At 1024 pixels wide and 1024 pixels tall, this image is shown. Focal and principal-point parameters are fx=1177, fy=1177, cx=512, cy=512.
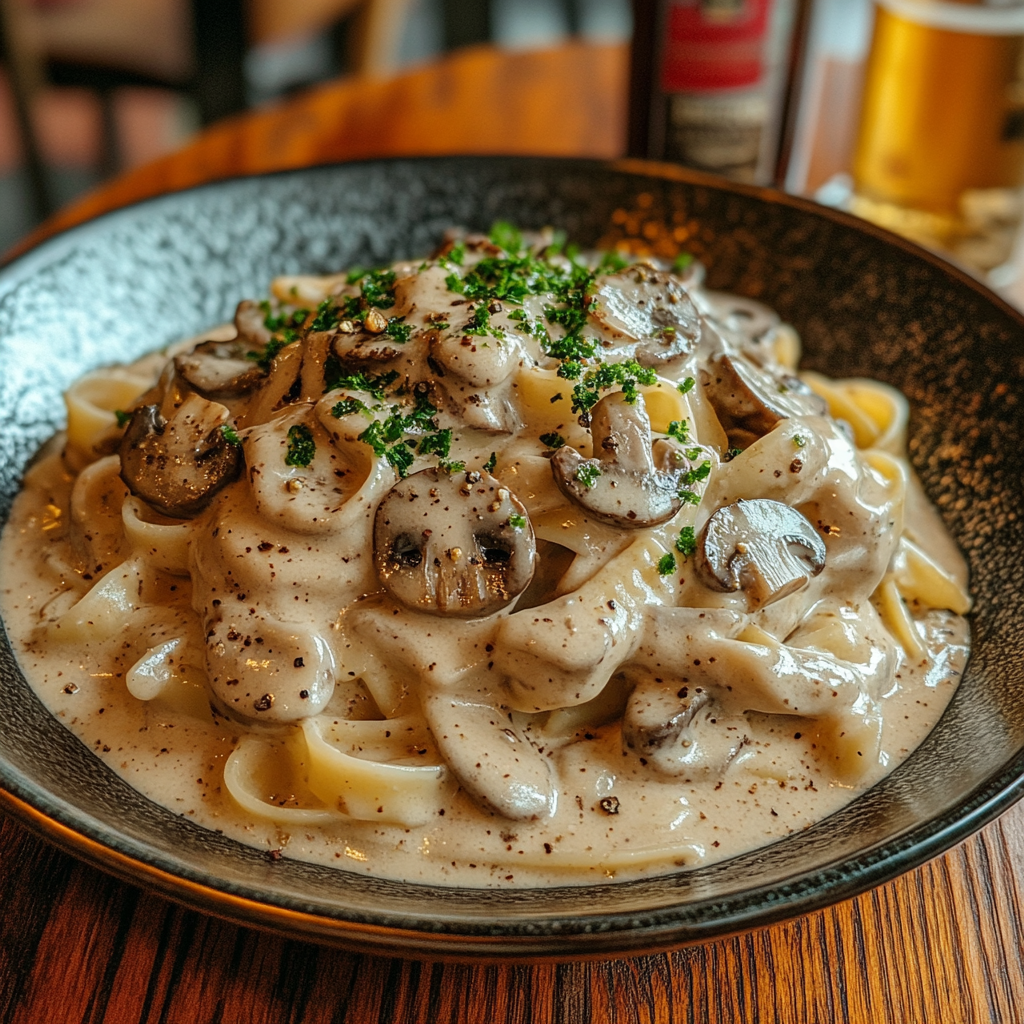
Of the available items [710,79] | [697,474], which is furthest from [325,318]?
[710,79]

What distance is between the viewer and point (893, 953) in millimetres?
2297

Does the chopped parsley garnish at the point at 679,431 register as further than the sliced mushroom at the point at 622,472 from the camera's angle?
Yes

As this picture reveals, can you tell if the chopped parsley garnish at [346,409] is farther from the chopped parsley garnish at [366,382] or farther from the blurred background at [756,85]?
the blurred background at [756,85]

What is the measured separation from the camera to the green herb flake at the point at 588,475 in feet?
8.22

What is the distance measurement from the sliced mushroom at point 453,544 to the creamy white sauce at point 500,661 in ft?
0.20

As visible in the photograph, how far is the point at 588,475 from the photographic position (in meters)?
2.51

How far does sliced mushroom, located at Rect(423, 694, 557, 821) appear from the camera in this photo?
2379 mm

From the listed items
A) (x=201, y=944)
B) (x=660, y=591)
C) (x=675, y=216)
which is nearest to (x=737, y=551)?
(x=660, y=591)

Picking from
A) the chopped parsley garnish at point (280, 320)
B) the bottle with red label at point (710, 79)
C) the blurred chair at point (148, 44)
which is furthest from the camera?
the blurred chair at point (148, 44)

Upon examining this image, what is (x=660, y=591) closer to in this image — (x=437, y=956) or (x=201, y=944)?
(x=437, y=956)

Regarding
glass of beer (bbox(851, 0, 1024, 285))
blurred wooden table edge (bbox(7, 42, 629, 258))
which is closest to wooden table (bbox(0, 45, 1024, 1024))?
glass of beer (bbox(851, 0, 1024, 285))

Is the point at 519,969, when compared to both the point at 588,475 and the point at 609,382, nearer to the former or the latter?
the point at 588,475

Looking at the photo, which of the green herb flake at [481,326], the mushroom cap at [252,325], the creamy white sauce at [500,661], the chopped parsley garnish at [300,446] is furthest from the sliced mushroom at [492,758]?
the mushroom cap at [252,325]

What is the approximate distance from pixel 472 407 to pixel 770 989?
4.36 feet
